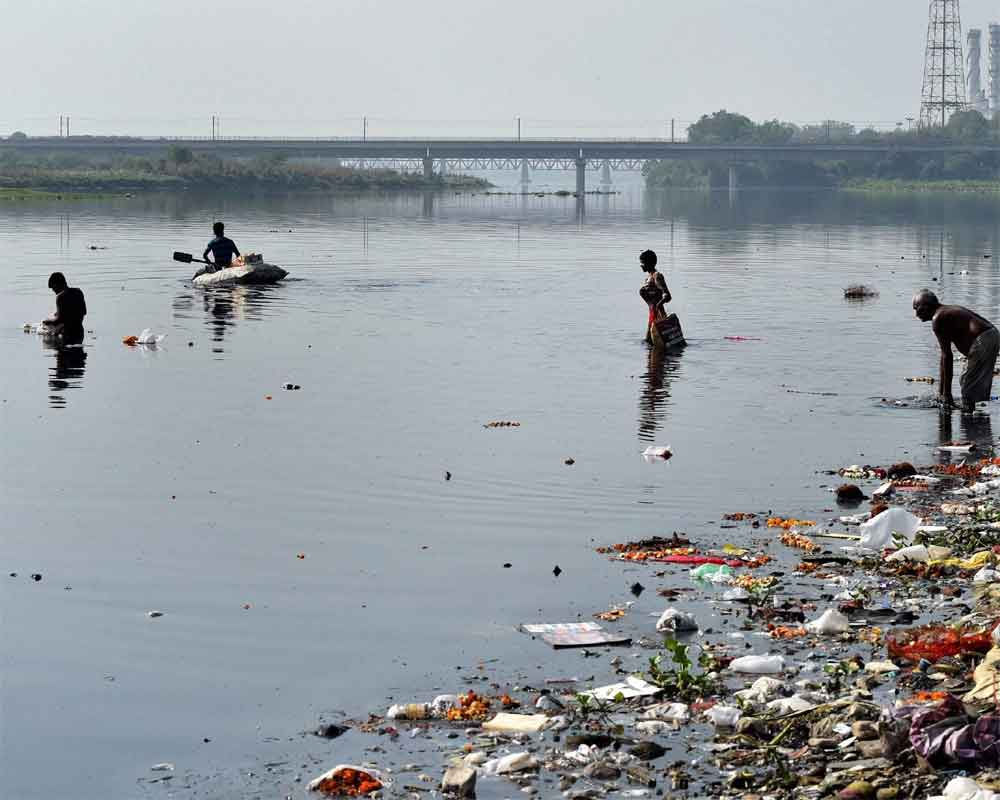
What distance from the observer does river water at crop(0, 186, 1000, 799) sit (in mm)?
10820

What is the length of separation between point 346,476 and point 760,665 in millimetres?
7981

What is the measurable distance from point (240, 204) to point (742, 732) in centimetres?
11294

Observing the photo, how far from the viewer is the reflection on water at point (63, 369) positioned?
23.6 meters

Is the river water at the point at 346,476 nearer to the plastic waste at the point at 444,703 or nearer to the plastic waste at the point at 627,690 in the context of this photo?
the plastic waste at the point at 444,703

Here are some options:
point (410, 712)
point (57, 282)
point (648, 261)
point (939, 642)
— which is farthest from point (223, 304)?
point (939, 642)

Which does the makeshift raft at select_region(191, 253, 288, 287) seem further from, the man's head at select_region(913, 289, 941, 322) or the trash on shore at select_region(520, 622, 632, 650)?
the trash on shore at select_region(520, 622, 632, 650)

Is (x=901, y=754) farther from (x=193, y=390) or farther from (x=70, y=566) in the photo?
(x=193, y=390)

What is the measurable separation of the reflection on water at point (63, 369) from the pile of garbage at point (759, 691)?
1165cm

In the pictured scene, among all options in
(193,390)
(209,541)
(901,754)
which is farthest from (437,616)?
(193,390)

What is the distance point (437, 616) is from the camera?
1258 cm

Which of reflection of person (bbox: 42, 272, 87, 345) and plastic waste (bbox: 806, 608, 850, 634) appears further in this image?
reflection of person (bbox: 42, 272, 87, 345)

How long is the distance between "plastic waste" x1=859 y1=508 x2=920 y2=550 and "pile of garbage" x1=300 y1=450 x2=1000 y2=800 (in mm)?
14

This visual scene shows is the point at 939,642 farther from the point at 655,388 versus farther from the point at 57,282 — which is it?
the point at 57,282

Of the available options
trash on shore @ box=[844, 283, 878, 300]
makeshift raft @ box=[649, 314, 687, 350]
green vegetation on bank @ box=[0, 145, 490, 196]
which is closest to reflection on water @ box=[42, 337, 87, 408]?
makeshift raft @ box=[649, 314, 687, 350]
